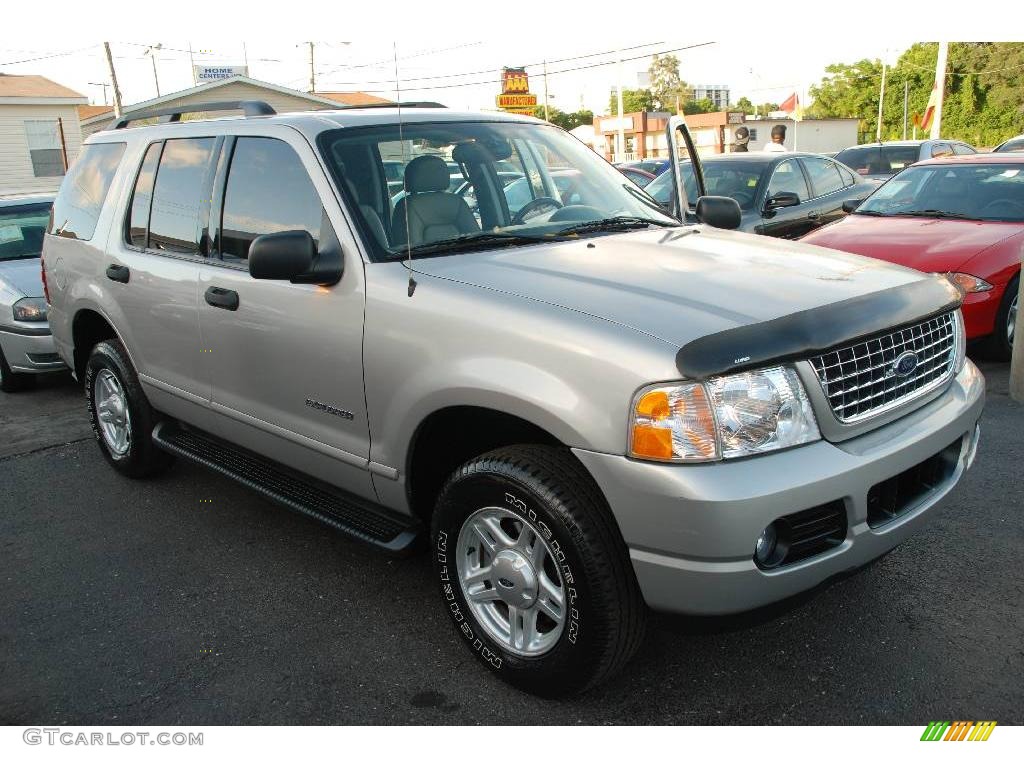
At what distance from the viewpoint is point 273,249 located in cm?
310

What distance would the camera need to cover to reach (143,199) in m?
4.56

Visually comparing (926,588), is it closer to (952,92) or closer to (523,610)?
(523,610)

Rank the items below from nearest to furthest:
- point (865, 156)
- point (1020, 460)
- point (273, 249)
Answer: point (273, 249), point (1020, 460), point (865, 156)

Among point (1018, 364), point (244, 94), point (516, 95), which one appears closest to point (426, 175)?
point (1018, 364)

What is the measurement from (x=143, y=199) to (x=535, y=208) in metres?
2.08

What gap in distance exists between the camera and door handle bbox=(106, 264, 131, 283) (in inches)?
179

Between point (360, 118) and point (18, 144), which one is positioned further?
point (18, 144)

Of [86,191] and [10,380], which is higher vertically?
[86,191]

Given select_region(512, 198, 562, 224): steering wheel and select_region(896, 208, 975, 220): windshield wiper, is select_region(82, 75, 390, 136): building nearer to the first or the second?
select_region(896, 208, 975, 220): windshield wiper

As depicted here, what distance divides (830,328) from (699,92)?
6056 inches

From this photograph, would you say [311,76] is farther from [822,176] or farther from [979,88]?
[979,88]

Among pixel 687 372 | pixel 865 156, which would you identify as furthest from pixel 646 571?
pixel 865 156

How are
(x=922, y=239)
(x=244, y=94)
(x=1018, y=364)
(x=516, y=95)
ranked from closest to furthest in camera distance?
(x=1018, y=364), (x=922, y=239), (x=516, y=95), (x=244, y=94)
